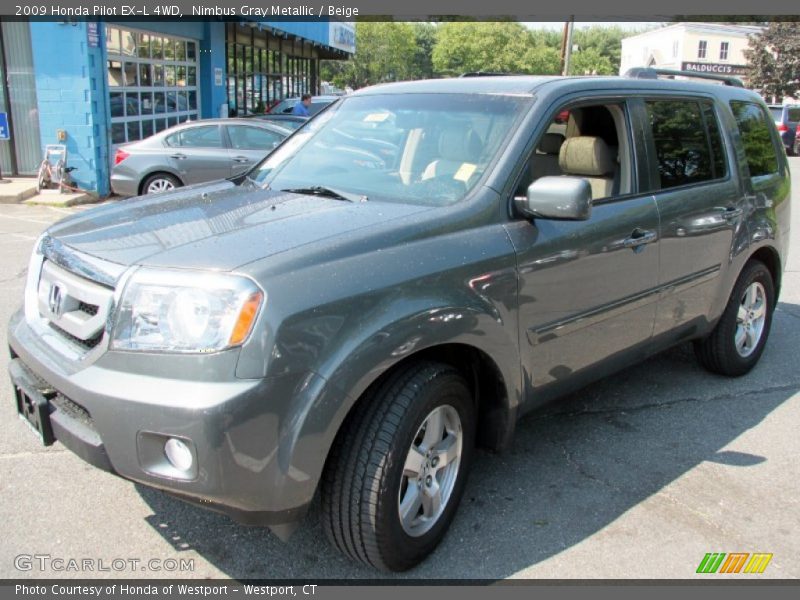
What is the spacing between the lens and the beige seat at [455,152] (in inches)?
132

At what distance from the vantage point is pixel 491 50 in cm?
7750

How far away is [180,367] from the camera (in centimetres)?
237

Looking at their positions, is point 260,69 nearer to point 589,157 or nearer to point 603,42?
point 589,157

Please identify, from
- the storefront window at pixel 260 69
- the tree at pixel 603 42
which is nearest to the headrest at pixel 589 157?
the storefront window at pixel 260 69

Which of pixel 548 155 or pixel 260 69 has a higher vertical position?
pixel 260 69

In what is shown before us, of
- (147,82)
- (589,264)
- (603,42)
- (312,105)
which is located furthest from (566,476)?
(603,42)

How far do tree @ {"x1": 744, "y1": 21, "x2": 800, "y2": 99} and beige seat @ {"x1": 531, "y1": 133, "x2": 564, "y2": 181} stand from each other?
56144 mm

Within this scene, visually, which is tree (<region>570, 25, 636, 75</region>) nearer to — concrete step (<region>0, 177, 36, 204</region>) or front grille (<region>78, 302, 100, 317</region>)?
concrete step (<region>0, 177, 36, 204</region>)

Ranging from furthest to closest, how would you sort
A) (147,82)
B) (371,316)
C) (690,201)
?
(147,82) → (690,201) → (371,316)

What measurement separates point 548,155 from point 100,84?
11.0m

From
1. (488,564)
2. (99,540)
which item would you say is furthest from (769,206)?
(99,540)

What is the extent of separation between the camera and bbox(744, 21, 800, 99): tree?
51719mm

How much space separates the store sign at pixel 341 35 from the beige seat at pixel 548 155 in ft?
91.3

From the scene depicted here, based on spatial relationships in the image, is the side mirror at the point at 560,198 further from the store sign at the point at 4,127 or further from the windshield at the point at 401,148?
the store sign at the point at 4,127
